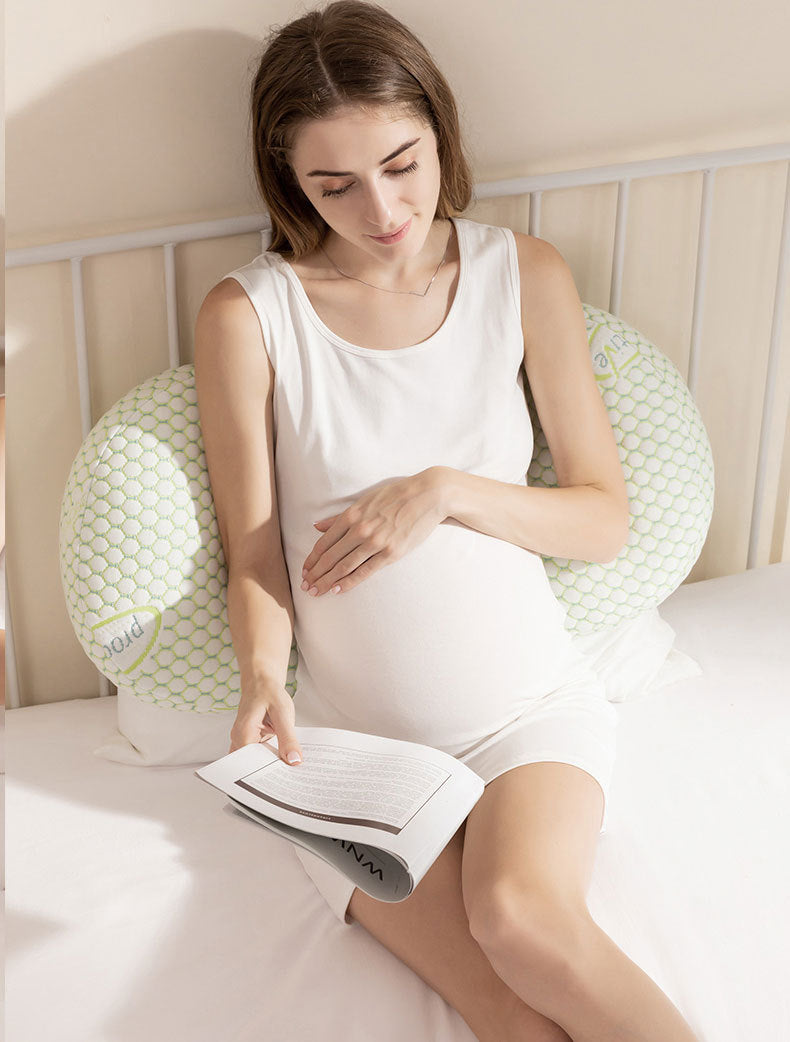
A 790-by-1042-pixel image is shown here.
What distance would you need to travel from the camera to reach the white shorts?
39.2 inches

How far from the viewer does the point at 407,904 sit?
0.95 m

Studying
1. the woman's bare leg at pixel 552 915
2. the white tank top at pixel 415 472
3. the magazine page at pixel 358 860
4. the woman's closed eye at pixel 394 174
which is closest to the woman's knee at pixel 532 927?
the woman's bare leg at pixel 552 915

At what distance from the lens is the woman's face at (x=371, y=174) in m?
1.01

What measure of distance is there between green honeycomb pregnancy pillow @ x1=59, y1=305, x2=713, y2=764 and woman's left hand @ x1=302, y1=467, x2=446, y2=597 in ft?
0.53

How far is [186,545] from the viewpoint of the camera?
1130 mm

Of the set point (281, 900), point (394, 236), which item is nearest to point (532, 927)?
point (281, 900)

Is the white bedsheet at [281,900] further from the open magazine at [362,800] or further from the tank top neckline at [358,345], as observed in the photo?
the tank top neckline at [358,345]

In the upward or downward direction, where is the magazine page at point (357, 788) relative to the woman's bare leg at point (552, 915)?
upward

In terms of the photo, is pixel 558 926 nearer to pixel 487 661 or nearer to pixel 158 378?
pixel 487 661

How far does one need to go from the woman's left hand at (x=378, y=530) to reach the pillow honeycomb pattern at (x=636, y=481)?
0.26 metres

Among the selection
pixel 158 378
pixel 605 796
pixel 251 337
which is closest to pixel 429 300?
pixel 251 337

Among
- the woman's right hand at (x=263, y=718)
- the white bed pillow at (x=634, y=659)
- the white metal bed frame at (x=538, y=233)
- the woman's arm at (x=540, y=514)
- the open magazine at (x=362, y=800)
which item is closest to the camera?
the open magazine at (x=362, y=800)

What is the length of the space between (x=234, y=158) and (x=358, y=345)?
303 mm

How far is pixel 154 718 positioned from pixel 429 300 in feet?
1.97
